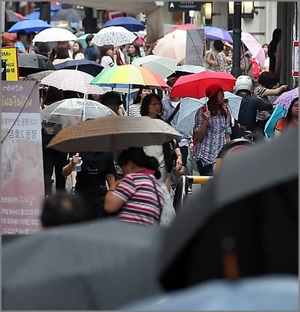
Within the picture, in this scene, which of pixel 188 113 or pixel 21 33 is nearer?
pixel 188 113

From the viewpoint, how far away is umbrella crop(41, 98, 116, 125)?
11797 mm

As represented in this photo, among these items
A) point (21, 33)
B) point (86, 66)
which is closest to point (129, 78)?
point (86, 66)

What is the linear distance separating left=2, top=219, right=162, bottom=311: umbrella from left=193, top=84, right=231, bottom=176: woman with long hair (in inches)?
331

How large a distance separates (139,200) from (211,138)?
5.54 metres

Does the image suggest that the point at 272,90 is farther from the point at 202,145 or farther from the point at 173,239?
the point at 173,239

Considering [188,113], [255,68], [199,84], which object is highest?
[199,84]

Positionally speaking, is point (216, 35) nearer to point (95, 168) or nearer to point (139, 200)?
point (95, 168)

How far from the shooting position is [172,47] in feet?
71.9

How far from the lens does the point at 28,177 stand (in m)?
9.88

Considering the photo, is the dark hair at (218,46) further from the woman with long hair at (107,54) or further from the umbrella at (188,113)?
the umbrella at (188,113)

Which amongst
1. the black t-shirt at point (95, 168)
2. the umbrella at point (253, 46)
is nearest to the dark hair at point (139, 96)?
the black t-shirt at point (95, 168)

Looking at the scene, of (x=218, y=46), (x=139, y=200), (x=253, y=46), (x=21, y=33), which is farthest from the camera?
(x=21, y=33)

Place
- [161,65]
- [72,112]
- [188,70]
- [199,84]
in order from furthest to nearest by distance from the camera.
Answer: [161,65] < [188,70] < [199,84] < [72,112]

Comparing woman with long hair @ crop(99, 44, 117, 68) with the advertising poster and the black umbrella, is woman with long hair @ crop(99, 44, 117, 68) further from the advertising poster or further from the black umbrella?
the black umbrella
